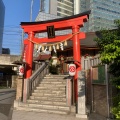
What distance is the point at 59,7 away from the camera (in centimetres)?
11156

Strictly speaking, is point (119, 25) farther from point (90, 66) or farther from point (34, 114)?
point (34, 114)

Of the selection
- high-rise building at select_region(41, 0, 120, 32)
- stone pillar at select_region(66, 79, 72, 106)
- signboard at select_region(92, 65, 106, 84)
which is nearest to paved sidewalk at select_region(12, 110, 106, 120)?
stone pillar at select_region(66, 79, 72, 106)

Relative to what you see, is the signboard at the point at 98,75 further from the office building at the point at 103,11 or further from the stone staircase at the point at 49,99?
the office building at the point at 103,11

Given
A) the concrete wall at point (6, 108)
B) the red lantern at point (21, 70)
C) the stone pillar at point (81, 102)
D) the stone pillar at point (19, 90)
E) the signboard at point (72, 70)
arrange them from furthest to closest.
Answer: the red lantern at point (21, 70)
the stone pillar at point (19, 90)
the signboard at point (72, 70)
the concrete wall at point (6, 108)
the stone pillar at point (81, 102)

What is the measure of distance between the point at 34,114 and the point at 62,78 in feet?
17.2

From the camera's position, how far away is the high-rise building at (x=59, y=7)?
344 ft

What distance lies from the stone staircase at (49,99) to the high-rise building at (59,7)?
3581 inches

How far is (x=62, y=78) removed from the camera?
15.9 metres

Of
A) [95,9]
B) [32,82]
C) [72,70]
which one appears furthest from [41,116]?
[95,9]

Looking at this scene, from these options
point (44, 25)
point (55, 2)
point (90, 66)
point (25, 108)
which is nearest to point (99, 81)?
point (90, 66)

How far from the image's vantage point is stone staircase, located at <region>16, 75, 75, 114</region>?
11791 millimetres

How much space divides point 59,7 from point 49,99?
104 m

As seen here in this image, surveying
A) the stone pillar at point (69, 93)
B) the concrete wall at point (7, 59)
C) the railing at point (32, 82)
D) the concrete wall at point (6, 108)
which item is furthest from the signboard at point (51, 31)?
the concrete wall at point (7, 59)

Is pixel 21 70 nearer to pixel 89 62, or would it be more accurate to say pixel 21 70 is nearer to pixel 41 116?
pixel 41 116
